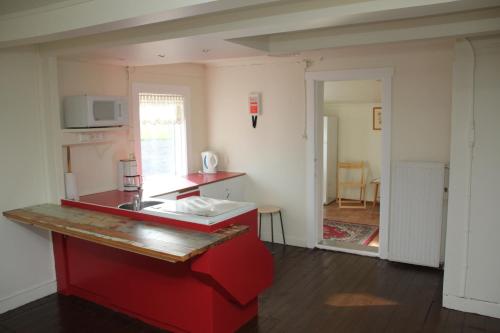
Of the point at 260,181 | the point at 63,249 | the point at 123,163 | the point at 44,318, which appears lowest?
the point at 44,318

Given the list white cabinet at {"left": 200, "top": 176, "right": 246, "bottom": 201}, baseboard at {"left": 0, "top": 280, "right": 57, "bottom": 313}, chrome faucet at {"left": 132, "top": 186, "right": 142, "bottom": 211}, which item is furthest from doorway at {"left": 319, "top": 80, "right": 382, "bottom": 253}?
baseboard at {"left": 0, "top": 280, "right": 57, "bottom": 313}

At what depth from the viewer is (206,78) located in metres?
5.53

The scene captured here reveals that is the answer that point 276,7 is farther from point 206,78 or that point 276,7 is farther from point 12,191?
point 206,78

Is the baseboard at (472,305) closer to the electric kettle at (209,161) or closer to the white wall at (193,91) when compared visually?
the electric kettle at (209,161)

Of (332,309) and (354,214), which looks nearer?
(332,309)

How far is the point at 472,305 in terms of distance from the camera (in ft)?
11.2

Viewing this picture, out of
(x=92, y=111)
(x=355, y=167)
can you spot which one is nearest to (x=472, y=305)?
(x=92, y=111)

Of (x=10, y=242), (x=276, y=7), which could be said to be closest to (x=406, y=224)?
(x=276, y=7)

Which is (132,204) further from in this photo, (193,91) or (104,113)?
(193,91)

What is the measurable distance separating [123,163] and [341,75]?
248 centimetres

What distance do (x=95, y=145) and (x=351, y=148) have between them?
4558 millimetres

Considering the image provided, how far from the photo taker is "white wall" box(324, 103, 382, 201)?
7141 mm

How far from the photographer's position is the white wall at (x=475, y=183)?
10.4 ft

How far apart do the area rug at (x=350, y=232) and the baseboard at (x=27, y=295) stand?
3.14 metres
